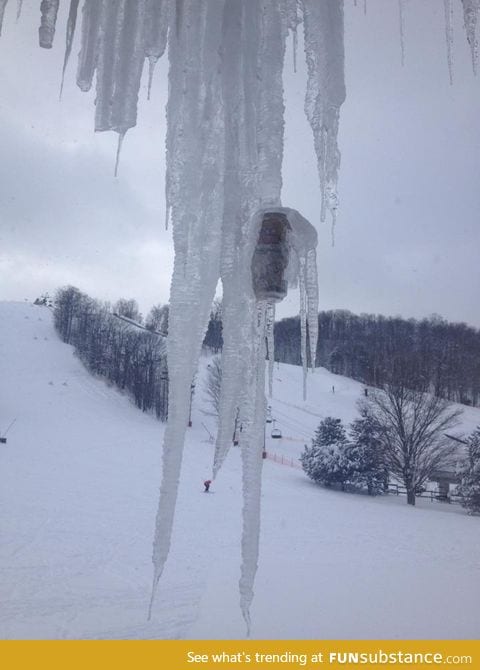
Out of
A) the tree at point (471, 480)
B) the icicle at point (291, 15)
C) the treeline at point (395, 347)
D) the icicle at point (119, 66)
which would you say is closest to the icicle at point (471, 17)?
the icicle at point (291, 15)

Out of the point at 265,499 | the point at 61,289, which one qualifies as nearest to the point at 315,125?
the point at 265,499

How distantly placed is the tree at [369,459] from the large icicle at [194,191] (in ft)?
64.6

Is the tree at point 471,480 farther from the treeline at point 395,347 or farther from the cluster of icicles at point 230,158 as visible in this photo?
the treeline at point 395,347

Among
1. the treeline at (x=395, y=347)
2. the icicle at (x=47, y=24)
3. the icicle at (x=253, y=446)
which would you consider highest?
the treeline at (x=395, y=347)

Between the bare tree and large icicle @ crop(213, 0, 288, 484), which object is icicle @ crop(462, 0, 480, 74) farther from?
the bare tree

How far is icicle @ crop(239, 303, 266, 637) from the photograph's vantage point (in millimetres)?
2441

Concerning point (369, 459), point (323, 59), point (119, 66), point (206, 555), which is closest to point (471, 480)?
point (369, 459)

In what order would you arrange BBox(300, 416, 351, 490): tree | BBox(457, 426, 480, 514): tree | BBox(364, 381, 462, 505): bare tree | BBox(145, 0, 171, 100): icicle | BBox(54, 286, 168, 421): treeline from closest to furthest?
BBox(145, 0, 171, 100): icicle < BBox(457, 426, 480, 514): tree < BBox(300, 416, 351, 490): tree < BBox(364, 381, 462, 505): bare tree < BBox(54, 286, 168, 421): treeline

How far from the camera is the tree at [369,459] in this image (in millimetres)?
20859

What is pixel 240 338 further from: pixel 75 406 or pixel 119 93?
pixel 75 406

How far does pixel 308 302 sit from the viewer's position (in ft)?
9.25

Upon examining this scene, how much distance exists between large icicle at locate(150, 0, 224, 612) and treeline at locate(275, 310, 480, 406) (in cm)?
4544

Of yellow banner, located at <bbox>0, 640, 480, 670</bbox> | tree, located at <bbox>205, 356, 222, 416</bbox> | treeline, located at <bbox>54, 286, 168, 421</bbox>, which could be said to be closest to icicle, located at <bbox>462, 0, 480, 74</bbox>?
yellow banner, located at <bbox>0, 640, 480, 670</bbox>

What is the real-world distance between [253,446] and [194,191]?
1322 mm
